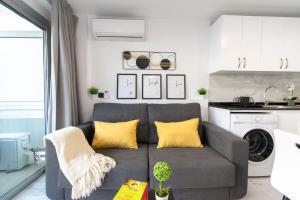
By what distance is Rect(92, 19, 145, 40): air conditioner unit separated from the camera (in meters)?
2.83

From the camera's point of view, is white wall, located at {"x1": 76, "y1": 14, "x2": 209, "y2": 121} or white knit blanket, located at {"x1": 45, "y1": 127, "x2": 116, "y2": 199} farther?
white wall, located at {"x1": 76, "y1": 14, "x2": 209, "y2": 121}

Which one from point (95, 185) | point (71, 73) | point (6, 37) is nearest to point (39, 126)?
point (71, 73)

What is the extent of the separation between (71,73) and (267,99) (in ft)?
10.1

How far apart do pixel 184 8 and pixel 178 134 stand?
1.73m

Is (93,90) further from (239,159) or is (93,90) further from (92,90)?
(239,159)

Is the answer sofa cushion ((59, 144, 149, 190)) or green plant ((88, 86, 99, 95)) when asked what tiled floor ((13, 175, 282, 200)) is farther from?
green plant ((88, 86, 99, 95))

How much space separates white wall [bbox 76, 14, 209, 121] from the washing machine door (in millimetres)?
796

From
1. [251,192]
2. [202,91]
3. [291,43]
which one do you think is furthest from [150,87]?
[291,43]

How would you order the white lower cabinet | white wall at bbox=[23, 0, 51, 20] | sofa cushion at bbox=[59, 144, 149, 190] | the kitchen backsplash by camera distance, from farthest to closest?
the kitchen backsplash
the white lower cabinet
white wall at bbox=[23, 0, 51, 20]
sofa cushion at bbox=[59, 144, 149, 190]

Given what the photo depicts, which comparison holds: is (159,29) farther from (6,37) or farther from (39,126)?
(39,126)

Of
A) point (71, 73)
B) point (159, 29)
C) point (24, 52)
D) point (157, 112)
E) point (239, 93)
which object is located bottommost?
point (157, 112)

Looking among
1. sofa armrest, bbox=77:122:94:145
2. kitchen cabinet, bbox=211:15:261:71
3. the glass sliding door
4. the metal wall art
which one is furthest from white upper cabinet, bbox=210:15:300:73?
the glass sliding door

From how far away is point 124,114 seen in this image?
8.86ft

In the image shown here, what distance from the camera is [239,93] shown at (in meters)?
3.22
